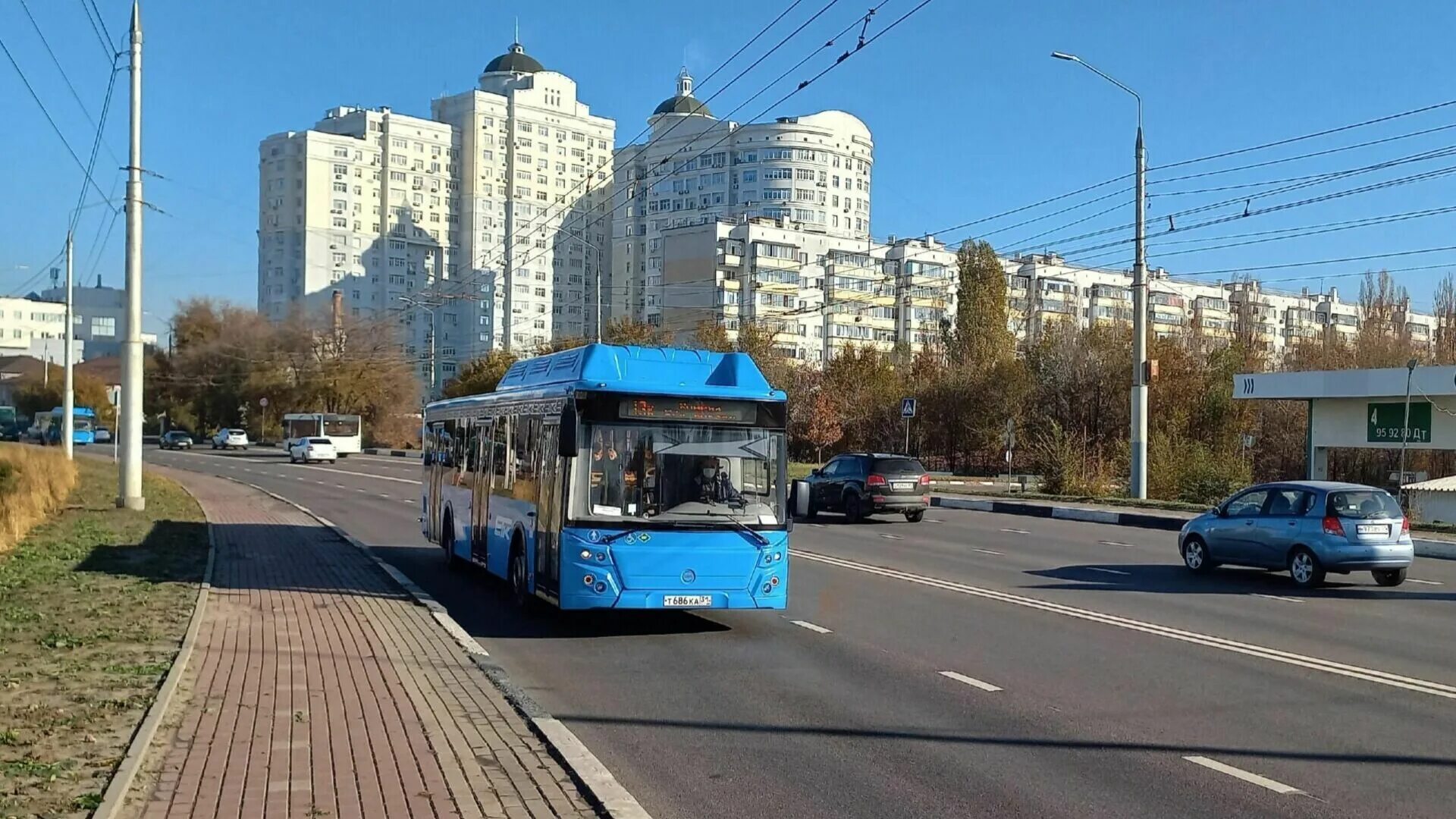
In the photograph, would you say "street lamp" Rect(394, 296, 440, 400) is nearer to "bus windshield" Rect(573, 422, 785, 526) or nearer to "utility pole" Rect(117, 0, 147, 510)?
"utility pole" Rect(117, 0, 147, 510)

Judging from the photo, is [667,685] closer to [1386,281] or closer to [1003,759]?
[1003,759]

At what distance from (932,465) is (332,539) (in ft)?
136

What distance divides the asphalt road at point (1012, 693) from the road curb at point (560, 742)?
0.21 metres

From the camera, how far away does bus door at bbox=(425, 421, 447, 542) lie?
18.5m

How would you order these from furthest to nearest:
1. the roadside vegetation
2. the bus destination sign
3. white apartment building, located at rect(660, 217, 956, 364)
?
white apartment building, located at rect(660, 217, 956, 364)
the bus destination sign
the roadside vegetation

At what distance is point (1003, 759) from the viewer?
7.27 meters

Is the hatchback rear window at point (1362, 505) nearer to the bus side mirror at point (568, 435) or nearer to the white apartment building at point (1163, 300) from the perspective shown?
the bus side mirror at point (568, 435)

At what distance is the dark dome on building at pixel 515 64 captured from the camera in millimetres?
154750

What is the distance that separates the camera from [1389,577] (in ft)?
54.6

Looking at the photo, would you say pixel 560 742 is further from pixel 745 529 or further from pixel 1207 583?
pixel 1207 583

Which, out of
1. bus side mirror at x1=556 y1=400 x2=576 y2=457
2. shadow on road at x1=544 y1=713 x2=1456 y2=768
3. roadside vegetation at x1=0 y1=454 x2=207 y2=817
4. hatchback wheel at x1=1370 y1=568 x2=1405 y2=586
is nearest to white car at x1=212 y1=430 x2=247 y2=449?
roadside vegetation at x1=0 y1=454 x2=207 y2=817

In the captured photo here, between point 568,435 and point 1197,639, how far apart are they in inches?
248

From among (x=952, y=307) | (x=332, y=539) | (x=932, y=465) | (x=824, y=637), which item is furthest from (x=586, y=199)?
(x=824, y=637)

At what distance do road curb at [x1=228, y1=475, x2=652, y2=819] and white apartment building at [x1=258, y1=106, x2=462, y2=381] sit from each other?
128750 mm
